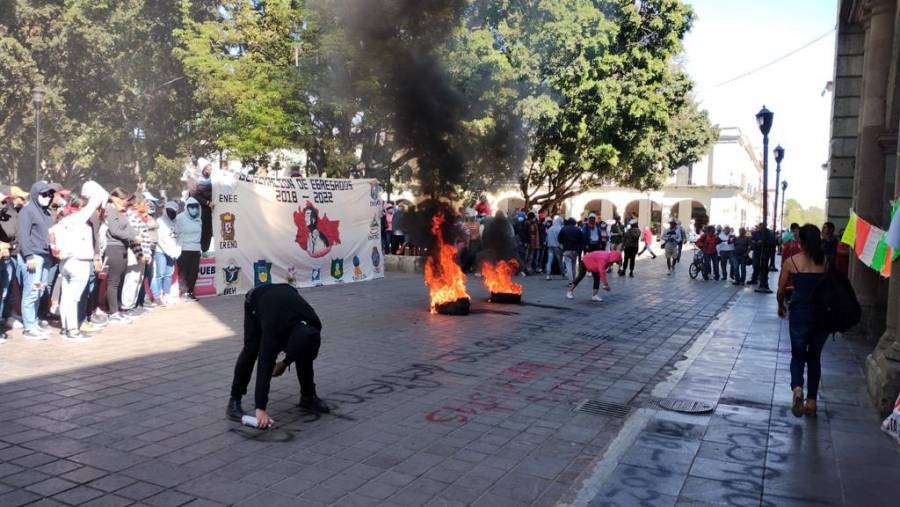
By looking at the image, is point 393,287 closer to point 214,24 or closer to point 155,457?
point 155,457

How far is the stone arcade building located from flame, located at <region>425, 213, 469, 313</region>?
6092 mm

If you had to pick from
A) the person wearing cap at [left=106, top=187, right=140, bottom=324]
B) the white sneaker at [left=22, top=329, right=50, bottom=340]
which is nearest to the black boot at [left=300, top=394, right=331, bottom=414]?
the white sneaker at [left=22, top=329, right=50, bottom=340]

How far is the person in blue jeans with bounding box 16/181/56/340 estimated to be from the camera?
7.69 meters

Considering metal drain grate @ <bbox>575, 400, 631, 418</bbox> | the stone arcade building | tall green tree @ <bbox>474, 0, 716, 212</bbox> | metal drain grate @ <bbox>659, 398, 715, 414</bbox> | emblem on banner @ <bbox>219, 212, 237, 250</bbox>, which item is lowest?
metal drain grate @ <bbox>575, 400, 631, 418</bbox>

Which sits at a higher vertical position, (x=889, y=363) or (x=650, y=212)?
(x=650, y=212)

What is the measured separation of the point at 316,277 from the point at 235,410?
30.1 feet

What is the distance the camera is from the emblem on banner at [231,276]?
477 inches

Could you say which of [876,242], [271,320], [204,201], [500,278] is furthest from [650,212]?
[271,320]

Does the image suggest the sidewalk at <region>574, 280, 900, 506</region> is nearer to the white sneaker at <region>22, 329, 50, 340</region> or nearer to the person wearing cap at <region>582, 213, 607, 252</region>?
the white sneaker at <region>22, 329, 50, 340</region>

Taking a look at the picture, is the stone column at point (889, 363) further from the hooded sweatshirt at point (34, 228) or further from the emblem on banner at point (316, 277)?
the emblem on banner at point (316, 277)

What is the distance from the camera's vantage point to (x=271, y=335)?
4.61 metres

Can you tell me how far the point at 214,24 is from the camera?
25.4 meters

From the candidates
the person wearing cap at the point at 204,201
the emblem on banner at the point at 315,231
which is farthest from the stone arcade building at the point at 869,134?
the person wearing cap at the point at 204,201

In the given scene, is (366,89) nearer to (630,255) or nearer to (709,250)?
(630,255)
